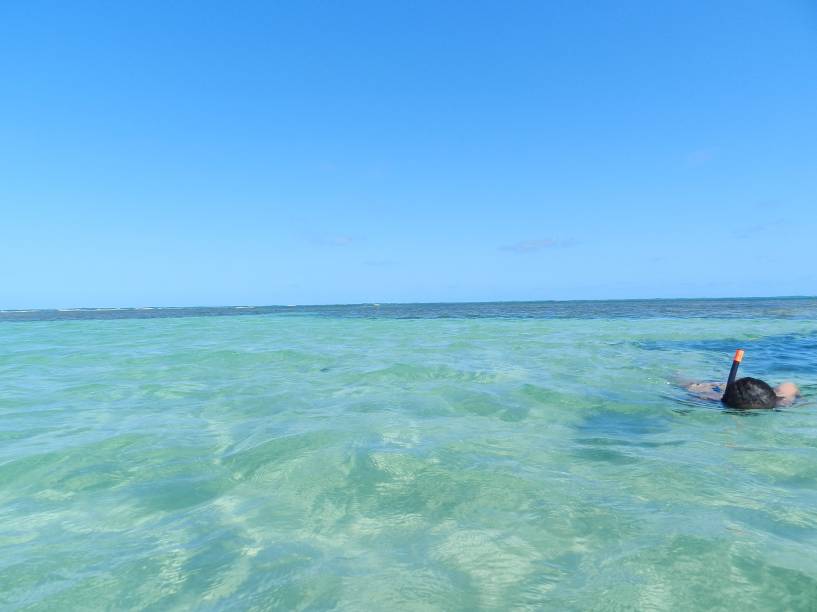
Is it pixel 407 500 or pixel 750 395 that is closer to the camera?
pixel 407 500

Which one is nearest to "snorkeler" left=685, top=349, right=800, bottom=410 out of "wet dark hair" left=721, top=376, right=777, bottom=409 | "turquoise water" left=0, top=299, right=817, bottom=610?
"wet dark hair" left=721, top=376, right=777, bottom=409

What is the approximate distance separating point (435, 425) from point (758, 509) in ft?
12.4

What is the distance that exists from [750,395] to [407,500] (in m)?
6.42

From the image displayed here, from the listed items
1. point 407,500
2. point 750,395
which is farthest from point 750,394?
point 407,500

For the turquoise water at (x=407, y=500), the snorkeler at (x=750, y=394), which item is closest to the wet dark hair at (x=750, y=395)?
the snorkeler at (x=750, y=394)

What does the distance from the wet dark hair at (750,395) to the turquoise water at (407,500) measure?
1.10ft

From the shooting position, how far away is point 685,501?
4035 millimetres

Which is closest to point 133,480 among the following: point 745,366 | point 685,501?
point 685,501

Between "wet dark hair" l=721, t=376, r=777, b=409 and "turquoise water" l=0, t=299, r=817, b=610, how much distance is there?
336 millimetres

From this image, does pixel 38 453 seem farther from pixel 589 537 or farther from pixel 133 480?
pixel 589 537

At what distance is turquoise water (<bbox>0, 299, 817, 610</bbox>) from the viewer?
2936 mm

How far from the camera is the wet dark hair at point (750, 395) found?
734cm

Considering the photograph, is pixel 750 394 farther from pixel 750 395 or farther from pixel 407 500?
pixel 407 500

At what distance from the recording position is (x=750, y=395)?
7.36 meters
